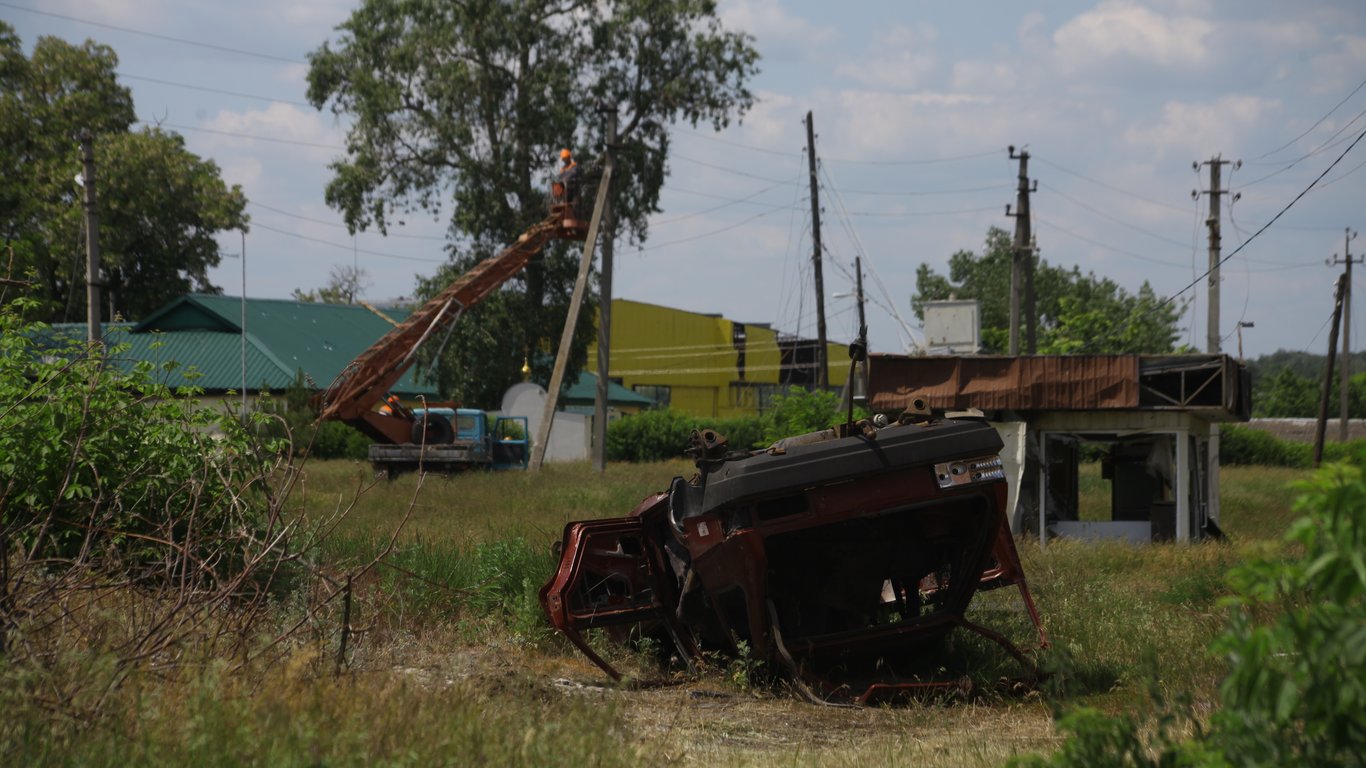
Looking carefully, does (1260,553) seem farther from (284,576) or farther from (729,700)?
(284,576)

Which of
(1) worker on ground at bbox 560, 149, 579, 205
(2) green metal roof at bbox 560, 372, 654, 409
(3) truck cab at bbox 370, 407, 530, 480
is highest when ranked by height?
(1) worker on ground at bbox 560, 149, 579, 205

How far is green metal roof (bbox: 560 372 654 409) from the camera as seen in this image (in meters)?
61.8

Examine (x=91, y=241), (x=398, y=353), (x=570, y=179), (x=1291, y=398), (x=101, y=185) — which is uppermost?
(x=101, y=185)

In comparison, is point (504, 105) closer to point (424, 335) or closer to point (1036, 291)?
point (424, 335)

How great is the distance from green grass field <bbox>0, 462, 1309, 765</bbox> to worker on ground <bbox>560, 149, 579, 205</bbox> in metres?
18.0

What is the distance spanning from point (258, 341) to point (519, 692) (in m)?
44.8

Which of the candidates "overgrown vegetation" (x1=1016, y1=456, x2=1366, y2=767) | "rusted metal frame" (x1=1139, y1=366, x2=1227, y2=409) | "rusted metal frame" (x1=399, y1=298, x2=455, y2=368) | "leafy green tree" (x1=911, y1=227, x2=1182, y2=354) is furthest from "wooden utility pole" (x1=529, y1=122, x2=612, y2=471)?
"leafy green tree" (x1=911, y1=227, x2=1182, y2=354)

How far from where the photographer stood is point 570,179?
3338 cm

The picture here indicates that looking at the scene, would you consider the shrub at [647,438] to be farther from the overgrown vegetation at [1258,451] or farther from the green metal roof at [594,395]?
the overgrown vegetation at [1258,451]

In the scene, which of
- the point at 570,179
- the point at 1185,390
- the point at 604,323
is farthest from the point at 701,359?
the point at 1185,390

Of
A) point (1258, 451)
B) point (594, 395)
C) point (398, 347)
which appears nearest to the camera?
point (398, 347)

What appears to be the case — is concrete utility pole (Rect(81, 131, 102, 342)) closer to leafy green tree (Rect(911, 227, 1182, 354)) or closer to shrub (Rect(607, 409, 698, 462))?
shrub (Rect(607, 409, 698, 462))

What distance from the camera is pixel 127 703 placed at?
17.5ft

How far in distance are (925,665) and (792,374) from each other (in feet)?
252
